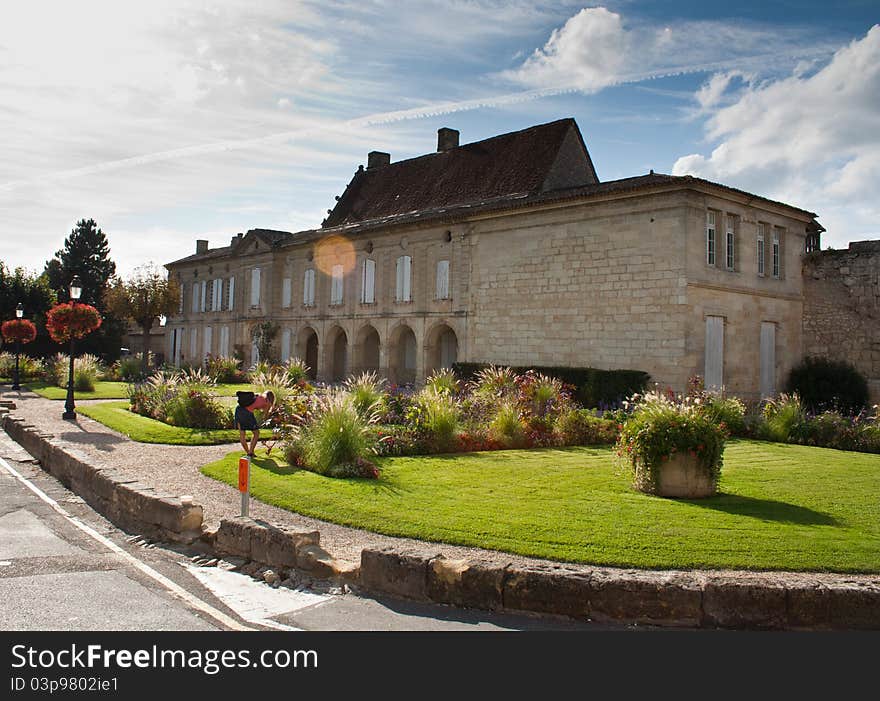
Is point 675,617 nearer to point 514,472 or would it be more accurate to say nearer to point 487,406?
point 514,472

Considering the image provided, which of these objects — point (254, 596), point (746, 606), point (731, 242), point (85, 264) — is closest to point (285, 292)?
point (731, 242)

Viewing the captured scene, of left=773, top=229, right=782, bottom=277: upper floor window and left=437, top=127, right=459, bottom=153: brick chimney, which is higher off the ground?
left=437, top=127, right=459, bottom=153: brick chimney

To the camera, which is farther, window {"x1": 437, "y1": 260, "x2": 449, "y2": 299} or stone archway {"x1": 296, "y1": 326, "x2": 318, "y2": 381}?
stone archway {"x1": 296, "y1": 326, "x2": 318, "y2": 381}

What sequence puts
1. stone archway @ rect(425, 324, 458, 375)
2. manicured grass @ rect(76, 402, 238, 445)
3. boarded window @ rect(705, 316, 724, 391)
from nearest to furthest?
manicured grass @ rect(76, 402, 238, 445), boarded window @ rect(705, 316, 724, 391), stone archway @ rect(425, 324, 458, 375)

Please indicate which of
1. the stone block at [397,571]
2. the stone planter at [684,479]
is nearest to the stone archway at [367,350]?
the stone planter at [684,479]

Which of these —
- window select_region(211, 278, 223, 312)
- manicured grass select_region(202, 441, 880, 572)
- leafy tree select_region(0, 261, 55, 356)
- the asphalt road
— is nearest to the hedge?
manicured grass select_region(202, 441, 880, 572)

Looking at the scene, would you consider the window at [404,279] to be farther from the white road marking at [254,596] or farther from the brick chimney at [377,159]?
the white road marking at [254,596]

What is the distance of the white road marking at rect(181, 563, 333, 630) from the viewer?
5.52m

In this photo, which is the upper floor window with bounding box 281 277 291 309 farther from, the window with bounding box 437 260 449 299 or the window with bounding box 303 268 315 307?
the window with bounding box 437 260 449 299

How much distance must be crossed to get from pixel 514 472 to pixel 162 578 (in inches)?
219

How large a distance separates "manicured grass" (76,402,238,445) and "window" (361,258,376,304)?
537 inches

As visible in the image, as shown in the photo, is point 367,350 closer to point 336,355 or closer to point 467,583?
point 336,355

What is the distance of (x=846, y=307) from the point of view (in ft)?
74.3

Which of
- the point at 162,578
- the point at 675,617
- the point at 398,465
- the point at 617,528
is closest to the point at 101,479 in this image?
the point at 162,578
